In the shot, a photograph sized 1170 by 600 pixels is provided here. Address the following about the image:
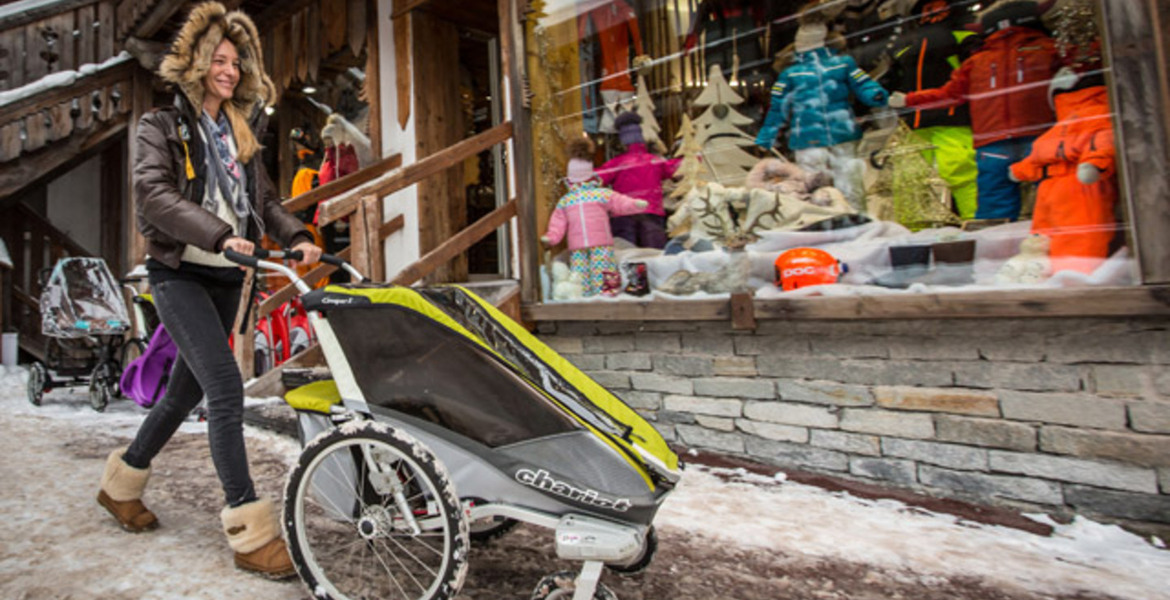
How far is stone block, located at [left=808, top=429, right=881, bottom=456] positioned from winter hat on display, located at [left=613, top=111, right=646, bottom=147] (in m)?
2.28

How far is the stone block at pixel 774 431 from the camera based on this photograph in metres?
3.27

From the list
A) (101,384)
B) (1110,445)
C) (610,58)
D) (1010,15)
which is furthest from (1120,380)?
(101,384)

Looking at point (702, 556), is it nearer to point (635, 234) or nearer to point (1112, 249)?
point (1112, 249)

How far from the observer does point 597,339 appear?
4.14 metres

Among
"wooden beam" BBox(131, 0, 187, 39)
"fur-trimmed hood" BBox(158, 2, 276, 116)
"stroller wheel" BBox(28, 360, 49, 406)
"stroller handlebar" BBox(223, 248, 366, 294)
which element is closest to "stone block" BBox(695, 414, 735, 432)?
"stroller handlebar" BBox(223, 248, 366, 294)

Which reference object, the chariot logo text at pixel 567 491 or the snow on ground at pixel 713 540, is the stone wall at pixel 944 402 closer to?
the snow on ground at pixel 713 540

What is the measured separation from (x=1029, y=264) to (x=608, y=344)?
2.32 metres

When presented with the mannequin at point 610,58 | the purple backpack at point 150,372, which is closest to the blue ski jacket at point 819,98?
the mannequin at point 610,58

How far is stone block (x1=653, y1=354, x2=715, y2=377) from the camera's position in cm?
362

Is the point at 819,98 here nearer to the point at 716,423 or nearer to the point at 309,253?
the point at 716,423

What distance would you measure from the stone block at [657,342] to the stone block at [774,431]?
1.92ft

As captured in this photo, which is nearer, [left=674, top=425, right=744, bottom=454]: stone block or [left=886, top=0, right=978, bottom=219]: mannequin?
[left=886, top=0, right=978, bottom=219]: mannequin

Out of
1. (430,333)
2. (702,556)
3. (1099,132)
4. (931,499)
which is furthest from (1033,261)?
(430,333)

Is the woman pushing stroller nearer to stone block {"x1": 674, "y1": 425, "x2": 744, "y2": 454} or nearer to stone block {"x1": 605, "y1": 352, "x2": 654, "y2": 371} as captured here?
stone block {"x1": 605, "y1": 352, "x2": 654, "y2": 371}
